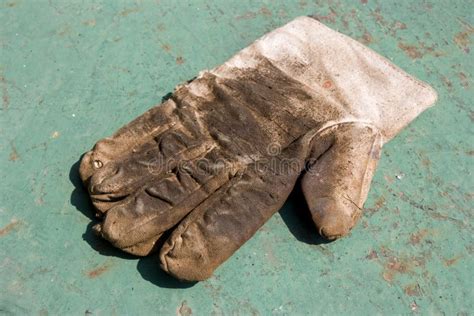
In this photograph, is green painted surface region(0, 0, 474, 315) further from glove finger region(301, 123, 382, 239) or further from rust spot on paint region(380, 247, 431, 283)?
glove finger region(301, 123, 382, 239)

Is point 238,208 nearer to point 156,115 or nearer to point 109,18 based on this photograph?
point 156,115

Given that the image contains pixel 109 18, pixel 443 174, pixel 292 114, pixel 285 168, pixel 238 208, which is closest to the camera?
pixel 238 208

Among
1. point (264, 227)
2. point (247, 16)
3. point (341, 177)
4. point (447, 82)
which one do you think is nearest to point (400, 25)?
point (447, 82)

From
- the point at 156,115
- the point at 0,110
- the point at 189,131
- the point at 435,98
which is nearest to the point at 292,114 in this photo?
the point at 189,131

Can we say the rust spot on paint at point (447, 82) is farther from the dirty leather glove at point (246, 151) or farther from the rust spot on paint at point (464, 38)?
the dirty leather glove at point (246, 151)

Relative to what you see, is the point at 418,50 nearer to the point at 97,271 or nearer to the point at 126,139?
the point at 126,139

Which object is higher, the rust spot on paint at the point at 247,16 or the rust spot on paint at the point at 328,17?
the rust spot on paint at the point at 247,16

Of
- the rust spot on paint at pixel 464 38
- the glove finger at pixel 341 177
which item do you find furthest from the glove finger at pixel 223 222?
the rust spot on paint at pixel 464 38
